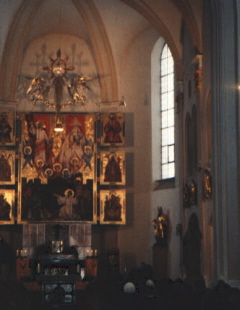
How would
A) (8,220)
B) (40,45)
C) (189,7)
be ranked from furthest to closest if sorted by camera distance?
(40,45)
(8,220)
(189,7)

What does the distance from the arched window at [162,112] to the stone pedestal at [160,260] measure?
2.89 m

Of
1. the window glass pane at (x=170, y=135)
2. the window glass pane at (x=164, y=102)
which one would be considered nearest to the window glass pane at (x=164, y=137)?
the window glass pane at (x=170, y=135)

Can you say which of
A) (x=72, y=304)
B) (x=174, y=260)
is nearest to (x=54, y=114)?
(x=174, y=260)

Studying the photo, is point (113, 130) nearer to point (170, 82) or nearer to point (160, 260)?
point (170, 82)

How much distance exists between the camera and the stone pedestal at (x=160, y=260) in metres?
27.2

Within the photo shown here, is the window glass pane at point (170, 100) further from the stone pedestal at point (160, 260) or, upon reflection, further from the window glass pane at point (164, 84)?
the stone pedestal at point (160, 260)

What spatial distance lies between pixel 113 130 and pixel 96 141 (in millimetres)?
882

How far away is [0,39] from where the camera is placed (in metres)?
28.9

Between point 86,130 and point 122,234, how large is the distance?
4.45 metres

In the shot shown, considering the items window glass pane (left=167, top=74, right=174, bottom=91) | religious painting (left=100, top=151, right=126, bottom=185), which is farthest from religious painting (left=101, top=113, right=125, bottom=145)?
window glass pane (left=167, top=74, right=174, bottom=91)

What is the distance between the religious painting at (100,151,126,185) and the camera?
2891 cm

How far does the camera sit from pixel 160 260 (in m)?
27.4

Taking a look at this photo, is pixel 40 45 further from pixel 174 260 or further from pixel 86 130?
pixel 174 260

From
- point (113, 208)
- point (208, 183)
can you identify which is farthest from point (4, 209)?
point (208, 183)
